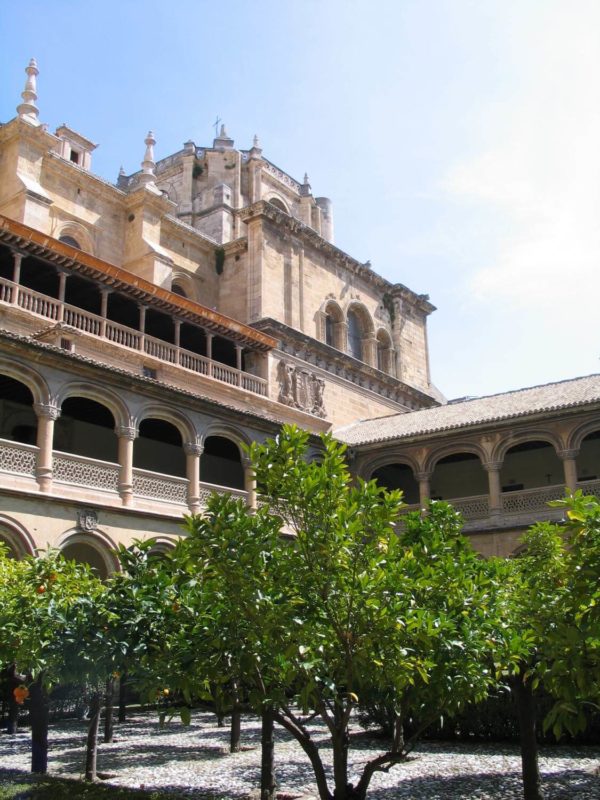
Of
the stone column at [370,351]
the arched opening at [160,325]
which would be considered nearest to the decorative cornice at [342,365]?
the stone column at [370,351]

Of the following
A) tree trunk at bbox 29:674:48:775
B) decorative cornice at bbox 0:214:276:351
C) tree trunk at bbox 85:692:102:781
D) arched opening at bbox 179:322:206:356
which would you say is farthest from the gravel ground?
arched opening at bbox 179:322:206:356

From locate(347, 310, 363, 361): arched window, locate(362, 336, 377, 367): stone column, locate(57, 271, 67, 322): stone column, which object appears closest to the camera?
locate(57, 271, 67, 322): stone column

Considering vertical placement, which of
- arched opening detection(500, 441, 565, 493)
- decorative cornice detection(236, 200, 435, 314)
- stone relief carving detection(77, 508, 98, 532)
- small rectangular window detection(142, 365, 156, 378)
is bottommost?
stone relief carving detection(77, 508, 98, 532)

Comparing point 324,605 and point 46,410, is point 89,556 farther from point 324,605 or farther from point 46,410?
point 324,605

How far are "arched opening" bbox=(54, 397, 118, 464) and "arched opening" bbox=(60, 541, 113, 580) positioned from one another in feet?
11.2

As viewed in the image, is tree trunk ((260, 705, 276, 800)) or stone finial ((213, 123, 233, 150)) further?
stone finial ((213, 123, 233, 150))

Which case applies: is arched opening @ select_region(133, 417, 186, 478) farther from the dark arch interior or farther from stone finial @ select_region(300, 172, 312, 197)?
stone finial @ select_region(300, 172, 312, 197)

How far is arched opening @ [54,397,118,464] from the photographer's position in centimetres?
2209

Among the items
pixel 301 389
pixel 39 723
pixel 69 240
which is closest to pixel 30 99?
pixel 69 240

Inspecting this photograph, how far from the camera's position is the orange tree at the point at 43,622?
838 centimetres

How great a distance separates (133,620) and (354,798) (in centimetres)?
256

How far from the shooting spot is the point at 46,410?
18312 mm

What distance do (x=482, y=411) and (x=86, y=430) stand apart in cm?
1288

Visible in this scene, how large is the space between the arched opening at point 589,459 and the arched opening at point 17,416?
56.8ft
